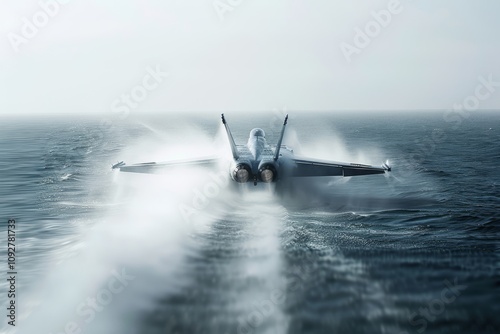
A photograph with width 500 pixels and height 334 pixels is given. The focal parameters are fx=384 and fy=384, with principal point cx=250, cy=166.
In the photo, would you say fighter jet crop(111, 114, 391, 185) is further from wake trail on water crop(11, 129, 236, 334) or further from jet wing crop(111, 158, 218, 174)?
wake trail on water crop(11, 129, 236, 334)

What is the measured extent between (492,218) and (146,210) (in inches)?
878

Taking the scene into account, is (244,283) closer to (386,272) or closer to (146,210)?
(386,272)

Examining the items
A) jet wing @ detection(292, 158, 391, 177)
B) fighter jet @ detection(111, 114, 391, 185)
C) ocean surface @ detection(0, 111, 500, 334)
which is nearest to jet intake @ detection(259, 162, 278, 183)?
fighter jet @ detection(111, 114, 391, 185)

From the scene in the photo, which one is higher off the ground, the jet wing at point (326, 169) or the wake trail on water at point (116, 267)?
the jet wing at point (326, 169)

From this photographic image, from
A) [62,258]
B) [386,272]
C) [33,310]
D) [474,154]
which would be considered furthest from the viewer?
[474,154]

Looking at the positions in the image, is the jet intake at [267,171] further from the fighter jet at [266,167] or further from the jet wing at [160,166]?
the jet wing at [160,166]

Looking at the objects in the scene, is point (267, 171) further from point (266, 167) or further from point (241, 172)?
point (241, 172)

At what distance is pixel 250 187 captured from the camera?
103 feet

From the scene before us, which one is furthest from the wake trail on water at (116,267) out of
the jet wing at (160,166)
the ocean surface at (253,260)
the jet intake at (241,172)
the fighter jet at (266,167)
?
the fighter jet at (266,167)

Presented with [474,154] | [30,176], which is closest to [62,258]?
[30,176]

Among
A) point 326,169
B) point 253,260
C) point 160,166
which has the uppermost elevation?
point 160,166

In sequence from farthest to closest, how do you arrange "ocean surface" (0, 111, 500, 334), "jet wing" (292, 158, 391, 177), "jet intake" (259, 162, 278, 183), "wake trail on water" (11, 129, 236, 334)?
"jet wing" (292, 158, 391, 177), "jet intake" (259, 162, 278, 183), "wake trail on water" (11, 129, 236, 334), "ocean surface" (0, 111, 500, 334)

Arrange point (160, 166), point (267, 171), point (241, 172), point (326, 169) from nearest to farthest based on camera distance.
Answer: point (241, 172) → point (267, 171) → point (326, 169) → point (160, 166)

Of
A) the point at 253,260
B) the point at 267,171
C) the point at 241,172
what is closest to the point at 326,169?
the point at 267,171
